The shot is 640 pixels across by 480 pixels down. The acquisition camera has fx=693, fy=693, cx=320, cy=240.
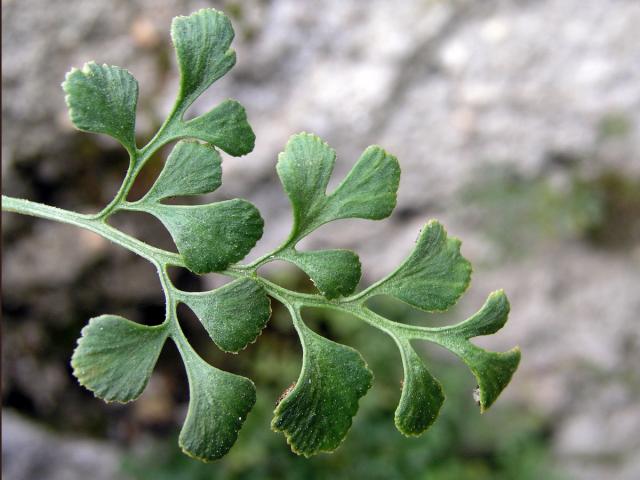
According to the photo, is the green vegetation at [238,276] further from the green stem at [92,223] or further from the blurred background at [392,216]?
the blurred background at [392,216]

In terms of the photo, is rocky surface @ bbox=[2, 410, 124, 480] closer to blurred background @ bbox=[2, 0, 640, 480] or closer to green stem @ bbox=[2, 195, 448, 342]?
blurred background @ bbox=[2, 0, 640, 480]

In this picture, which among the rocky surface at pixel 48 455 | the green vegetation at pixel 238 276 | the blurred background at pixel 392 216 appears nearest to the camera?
the green vegetation at pixel 238 276

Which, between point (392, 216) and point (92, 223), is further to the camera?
point (392, 216)

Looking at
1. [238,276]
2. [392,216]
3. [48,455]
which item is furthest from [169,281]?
[48,455]

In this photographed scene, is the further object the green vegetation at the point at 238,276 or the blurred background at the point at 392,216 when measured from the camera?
the blurred background at the point at 392,216

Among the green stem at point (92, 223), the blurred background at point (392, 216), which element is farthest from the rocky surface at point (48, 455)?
the green stem at point (92, 223)

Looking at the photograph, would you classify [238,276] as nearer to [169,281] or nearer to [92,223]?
[169,281]

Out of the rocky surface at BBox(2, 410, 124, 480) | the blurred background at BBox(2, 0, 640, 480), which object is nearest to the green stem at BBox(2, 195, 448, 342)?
the blurred background at BBox(2, 0, 640, 480)
